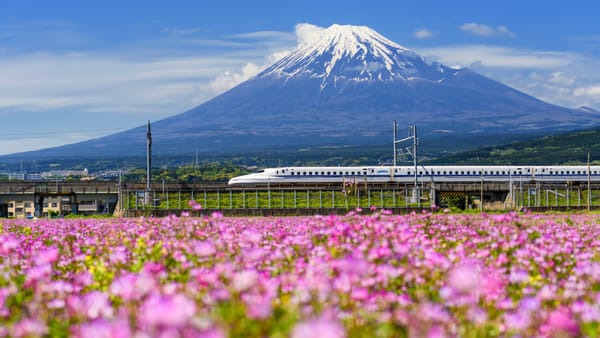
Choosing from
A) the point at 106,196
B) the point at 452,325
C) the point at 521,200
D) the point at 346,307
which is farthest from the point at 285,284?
the point at 106,196

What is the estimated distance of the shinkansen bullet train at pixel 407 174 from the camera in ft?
258

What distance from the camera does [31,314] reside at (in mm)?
6426

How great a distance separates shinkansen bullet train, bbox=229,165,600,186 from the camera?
78625 mm

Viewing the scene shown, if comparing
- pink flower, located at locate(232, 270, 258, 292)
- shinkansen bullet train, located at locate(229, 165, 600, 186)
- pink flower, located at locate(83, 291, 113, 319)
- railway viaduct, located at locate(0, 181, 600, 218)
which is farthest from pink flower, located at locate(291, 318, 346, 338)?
shinkansen bullet train, located at locate(229, 165, 600, 186)

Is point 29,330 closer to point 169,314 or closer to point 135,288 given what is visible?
point 135,288

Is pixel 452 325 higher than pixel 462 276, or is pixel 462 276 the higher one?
pixel 462 276

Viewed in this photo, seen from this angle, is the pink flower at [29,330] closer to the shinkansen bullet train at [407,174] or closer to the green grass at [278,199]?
the green grass at [278,199]

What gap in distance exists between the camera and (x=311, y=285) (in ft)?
20.9

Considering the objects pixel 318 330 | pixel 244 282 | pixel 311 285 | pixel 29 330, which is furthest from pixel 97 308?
pixel 318 330

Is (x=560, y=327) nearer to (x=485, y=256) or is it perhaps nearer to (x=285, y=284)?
(x=285, y=284)

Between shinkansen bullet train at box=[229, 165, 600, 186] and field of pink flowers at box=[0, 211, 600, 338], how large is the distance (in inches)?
2573

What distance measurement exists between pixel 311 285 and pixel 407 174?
246 feet

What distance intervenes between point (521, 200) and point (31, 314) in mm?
44373

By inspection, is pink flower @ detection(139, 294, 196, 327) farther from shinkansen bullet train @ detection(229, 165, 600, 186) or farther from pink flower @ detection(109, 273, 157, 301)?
shinkansen bullet train @ detection(229, 165, 600, 186)
